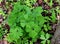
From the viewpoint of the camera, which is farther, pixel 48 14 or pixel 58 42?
pixel 48 14

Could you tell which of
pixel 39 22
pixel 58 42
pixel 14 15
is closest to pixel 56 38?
Result: pixel 58 42

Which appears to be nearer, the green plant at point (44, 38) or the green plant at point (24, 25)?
the green plant at point (24, 25)

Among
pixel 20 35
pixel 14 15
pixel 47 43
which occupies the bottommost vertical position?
pixel 47 43

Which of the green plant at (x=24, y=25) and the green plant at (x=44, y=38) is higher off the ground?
the green plant at (x=24, y=25)

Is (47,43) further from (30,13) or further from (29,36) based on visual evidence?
(30,13)

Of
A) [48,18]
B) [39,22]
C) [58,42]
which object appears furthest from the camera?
[48,18]

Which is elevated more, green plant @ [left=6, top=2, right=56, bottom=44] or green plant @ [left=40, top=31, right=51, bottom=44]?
green plant @ [left=6, top=2, right=56, bottom=44]

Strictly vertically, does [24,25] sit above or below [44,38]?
above

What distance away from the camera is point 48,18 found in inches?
154

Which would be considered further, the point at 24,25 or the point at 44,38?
the point at 44,38

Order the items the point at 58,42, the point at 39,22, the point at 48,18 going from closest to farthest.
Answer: the point at 58,42 → the point at 39,22 → the point at 48,18

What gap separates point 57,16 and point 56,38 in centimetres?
79

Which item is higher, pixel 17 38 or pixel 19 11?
pixel 19 11

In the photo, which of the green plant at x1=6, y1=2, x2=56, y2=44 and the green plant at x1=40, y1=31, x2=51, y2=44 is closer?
the green plant at x1=6, y1=2, x2=56, y2=44
